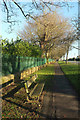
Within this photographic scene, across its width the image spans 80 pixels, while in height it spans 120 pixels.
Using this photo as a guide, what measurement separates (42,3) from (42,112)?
6627 mm

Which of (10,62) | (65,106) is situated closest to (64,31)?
(10,62)

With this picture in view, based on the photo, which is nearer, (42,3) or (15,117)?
(15,117)

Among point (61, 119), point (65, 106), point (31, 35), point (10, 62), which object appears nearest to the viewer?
point (61, 119)

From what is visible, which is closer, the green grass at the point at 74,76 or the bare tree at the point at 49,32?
the green grass at the point at 74,76

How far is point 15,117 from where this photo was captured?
4.15 m

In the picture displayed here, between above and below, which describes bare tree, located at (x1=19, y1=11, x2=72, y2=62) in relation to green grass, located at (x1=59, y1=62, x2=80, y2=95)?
above

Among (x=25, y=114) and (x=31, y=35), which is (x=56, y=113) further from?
(x=31, y=35)

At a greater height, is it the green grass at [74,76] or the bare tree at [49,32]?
the bare tree at [49,32]

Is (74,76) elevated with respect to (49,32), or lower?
lower

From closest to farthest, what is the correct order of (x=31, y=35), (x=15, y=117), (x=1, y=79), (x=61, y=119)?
(x=61, y=119)
(x=15, y=117)
(x=1, y=79)
(x=31, y=35)

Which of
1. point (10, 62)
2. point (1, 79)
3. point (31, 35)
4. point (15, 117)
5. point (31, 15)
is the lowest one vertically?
point (15, 117)

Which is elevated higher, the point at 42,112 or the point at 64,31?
the point at 64,31

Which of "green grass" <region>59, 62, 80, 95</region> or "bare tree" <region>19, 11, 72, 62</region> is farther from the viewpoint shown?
"bare tree" <region>19, 11, 72, 62</region>

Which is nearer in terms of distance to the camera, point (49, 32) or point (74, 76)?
point (74, 76)
